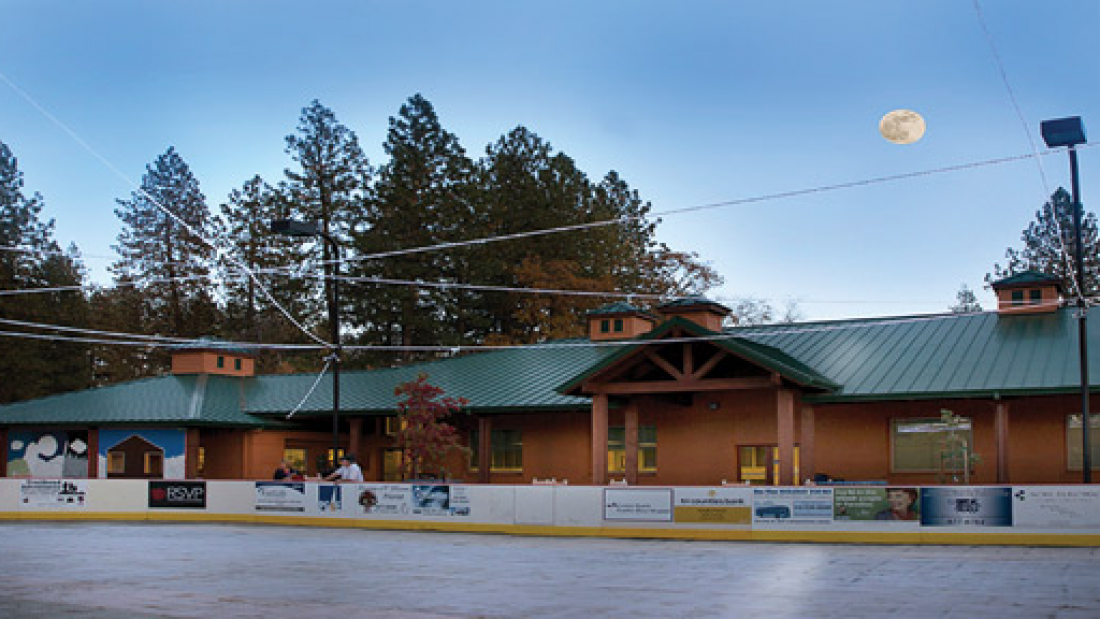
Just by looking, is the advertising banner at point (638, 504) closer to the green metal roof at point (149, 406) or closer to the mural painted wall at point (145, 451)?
the green metal roof at point (149, 406)

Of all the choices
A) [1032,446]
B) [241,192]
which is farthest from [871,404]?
[241,192]

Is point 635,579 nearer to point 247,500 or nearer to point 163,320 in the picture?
→ point 247,500

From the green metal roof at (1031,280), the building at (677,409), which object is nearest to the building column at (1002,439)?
the building at (677,409)

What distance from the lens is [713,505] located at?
2306 centimetres

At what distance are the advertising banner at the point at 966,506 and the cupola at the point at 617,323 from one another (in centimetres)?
1669

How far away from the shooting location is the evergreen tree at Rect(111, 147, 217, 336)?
65.3 m

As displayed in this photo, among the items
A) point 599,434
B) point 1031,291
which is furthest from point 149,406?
point 1031,291

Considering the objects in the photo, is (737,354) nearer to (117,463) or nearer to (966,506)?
(966,506)

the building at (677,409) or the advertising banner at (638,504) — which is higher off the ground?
the building at (677,409)

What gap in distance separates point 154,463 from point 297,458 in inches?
194

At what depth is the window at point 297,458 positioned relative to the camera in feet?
133

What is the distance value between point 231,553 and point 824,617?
11.6 meters

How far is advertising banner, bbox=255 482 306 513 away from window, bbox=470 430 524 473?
766cm

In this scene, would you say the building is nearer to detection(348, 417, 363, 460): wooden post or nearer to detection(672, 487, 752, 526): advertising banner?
detection(348, 417, 363, 460): wooden post
